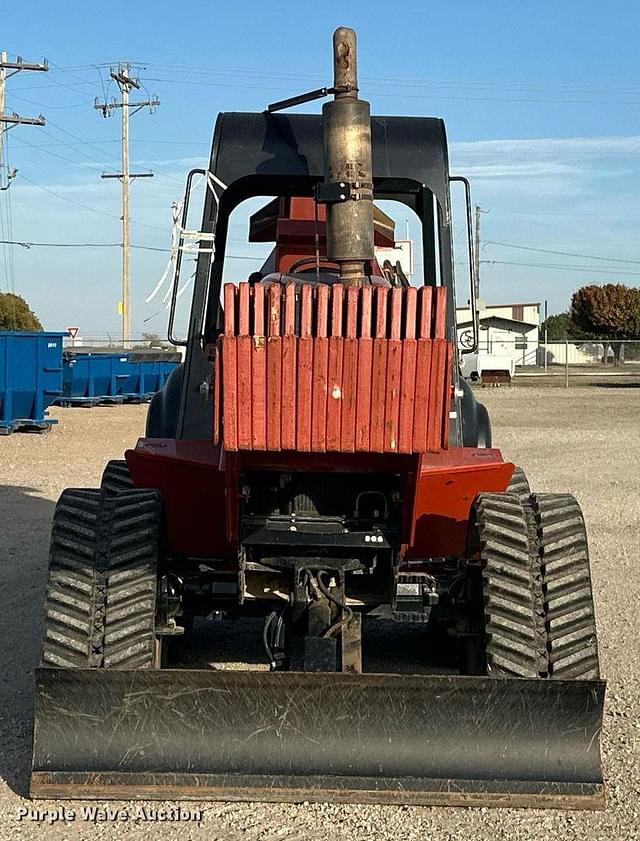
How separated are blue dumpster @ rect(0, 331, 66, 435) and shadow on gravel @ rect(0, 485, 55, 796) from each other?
6907 millimetres

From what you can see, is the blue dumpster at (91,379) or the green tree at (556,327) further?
the green tree at (556,327)

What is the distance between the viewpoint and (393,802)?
450cm

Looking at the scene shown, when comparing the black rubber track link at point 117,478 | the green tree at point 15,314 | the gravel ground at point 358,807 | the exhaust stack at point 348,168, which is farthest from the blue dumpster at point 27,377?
the green tree at point 15,314

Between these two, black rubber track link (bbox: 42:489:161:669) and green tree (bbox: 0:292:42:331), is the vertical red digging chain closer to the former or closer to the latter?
black rubber track link (bbox: 42:489:161:669)

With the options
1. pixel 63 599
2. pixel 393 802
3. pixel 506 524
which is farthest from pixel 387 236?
pixel 393 802

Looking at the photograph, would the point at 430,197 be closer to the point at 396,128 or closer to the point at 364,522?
the point at 396,128

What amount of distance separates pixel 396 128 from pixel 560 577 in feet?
7.88

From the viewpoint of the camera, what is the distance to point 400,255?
640 cm

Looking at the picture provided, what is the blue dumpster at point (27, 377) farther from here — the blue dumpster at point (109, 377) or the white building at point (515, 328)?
the white building at point (515, 328)

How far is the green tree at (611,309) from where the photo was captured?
71500 millimetres

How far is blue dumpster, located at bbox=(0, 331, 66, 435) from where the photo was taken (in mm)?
19594

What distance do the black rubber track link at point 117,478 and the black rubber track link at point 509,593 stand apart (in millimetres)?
1708

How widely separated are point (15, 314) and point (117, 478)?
174 feet

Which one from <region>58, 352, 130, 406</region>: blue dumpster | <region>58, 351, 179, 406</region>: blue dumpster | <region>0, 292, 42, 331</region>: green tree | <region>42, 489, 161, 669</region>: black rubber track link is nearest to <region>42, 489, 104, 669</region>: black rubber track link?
<region>42, 489, 161, 669</region>: black rubber track link
